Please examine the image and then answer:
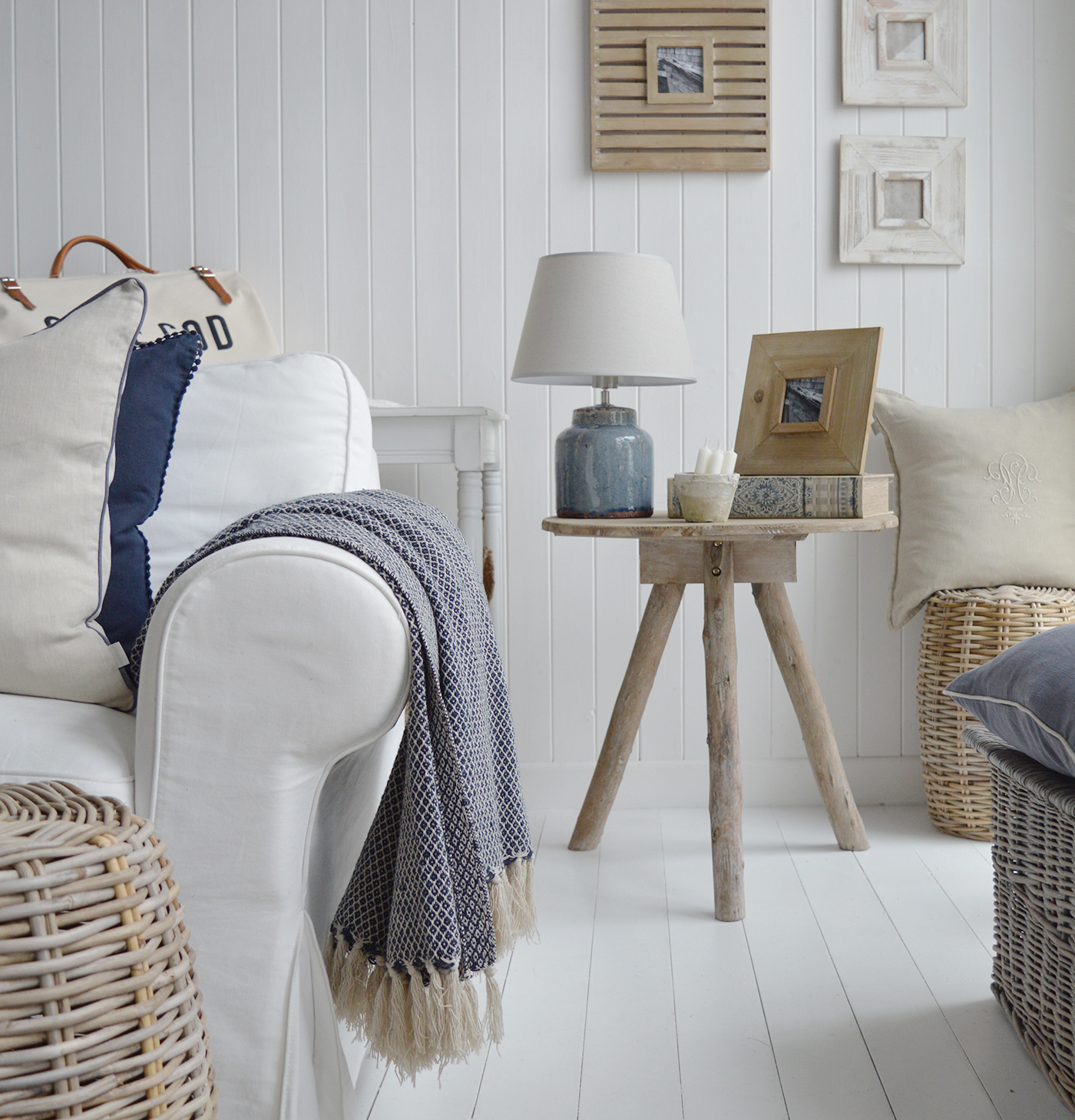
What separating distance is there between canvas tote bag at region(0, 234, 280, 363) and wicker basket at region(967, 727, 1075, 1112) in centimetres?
149

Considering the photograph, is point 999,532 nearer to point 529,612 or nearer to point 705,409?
point 705,409

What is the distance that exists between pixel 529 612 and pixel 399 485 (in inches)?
15.7

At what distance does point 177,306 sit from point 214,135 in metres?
0.44

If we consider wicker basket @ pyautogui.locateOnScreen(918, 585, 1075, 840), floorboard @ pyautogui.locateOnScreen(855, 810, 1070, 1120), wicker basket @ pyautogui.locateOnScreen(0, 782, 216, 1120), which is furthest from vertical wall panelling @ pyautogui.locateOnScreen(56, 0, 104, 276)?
floorboard @ pyautogui.locateOnScreen(855, 810, 1070, 1120)

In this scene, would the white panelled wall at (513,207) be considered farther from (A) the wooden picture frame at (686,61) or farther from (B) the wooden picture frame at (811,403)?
(B) the wooden picture frame at (811,403)

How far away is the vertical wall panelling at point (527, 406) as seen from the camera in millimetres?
2113

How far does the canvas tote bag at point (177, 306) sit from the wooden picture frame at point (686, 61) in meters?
0.94

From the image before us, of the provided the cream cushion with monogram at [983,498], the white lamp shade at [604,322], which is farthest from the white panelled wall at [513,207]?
the white lamp shade at [604,322]

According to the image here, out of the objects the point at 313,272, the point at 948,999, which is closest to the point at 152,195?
the point at 313,272

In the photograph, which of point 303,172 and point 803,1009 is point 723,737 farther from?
point 303,172

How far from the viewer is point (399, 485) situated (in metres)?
2.20

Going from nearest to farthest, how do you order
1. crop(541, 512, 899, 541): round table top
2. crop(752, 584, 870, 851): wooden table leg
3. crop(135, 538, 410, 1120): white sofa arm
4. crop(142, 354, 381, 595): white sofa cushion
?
crop(135, 538, 410, 1120): white sofa arm, crop(142, 354, 381, 595): white sofa cushion, crop(541, 512, 899, 541): round table top, crop(752, 584, 870, 851): wooden table leg

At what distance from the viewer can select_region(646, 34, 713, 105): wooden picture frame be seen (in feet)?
6.87

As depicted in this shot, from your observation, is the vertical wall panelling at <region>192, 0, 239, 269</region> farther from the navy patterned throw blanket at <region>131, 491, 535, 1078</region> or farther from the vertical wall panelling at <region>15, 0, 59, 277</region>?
the navy patterned throw blanket at <region>131, 491, 535, 1078</region>
